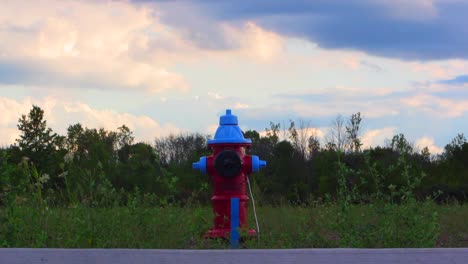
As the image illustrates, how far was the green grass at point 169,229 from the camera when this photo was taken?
778cm

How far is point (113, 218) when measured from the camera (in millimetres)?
8125

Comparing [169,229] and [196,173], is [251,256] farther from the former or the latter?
[196,173]

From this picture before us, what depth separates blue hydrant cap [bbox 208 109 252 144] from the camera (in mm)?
8766

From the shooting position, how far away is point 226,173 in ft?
28.1

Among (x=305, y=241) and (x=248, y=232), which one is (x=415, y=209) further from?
(x=248, y=232)

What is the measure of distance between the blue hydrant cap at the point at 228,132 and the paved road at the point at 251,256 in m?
3.16

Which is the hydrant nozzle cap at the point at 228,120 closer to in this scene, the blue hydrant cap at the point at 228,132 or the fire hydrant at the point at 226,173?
the blue hydrant cap at the point at 228,132

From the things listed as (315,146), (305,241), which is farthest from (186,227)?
(315,146)

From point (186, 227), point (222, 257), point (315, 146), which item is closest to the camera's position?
point (222, 257)

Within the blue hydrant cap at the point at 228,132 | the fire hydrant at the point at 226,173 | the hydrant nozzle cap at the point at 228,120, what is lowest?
the fire hydrant at the point at 226,173

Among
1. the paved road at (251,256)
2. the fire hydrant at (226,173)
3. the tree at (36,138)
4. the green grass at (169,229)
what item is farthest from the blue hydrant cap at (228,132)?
the tree at (36,138)

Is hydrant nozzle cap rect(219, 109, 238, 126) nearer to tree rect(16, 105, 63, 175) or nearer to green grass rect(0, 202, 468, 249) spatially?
green grass rect(0, 202, 468, 249)

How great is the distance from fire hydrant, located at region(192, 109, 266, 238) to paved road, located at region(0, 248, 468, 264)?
114 inches

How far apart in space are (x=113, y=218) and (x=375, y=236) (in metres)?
2.73
